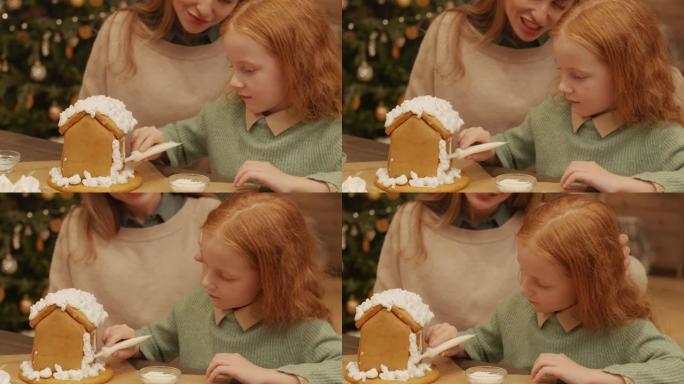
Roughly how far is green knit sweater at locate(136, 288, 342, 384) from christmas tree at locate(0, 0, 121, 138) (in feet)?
1.59

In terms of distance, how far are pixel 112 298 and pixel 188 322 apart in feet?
0.59

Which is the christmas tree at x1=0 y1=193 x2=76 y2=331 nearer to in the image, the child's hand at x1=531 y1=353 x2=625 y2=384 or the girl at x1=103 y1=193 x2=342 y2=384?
the girl at x1=103 y1=193 x2=342 y2=384

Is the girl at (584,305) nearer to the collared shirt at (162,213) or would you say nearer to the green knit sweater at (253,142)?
the green knit sweater at (253,142)

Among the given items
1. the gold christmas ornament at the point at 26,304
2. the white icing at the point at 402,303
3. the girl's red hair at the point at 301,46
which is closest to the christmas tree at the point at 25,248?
the gold christmas ornament at the point at 26,304

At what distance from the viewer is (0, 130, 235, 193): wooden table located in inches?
113

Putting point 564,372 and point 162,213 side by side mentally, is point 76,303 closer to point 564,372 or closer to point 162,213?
point 162,213

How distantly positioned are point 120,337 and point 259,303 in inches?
12.2

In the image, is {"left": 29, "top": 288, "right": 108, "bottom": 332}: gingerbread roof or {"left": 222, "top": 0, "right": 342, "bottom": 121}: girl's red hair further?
{"left": 29, "top": 288, "right": 108, "bottom": 332}: gingerbread roof

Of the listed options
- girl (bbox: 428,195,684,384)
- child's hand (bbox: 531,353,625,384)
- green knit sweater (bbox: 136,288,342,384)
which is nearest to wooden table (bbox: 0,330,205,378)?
green knit sweater (bbox: 136,288,342,384)

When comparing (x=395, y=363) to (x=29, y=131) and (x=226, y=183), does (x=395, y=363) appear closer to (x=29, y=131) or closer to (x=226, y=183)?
(x=226, y=183)

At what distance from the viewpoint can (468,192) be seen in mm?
2828

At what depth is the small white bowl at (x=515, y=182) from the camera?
2.80 m

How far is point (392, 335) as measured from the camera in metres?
2.82

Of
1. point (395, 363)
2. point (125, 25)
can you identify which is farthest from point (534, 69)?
point (125, 25)
